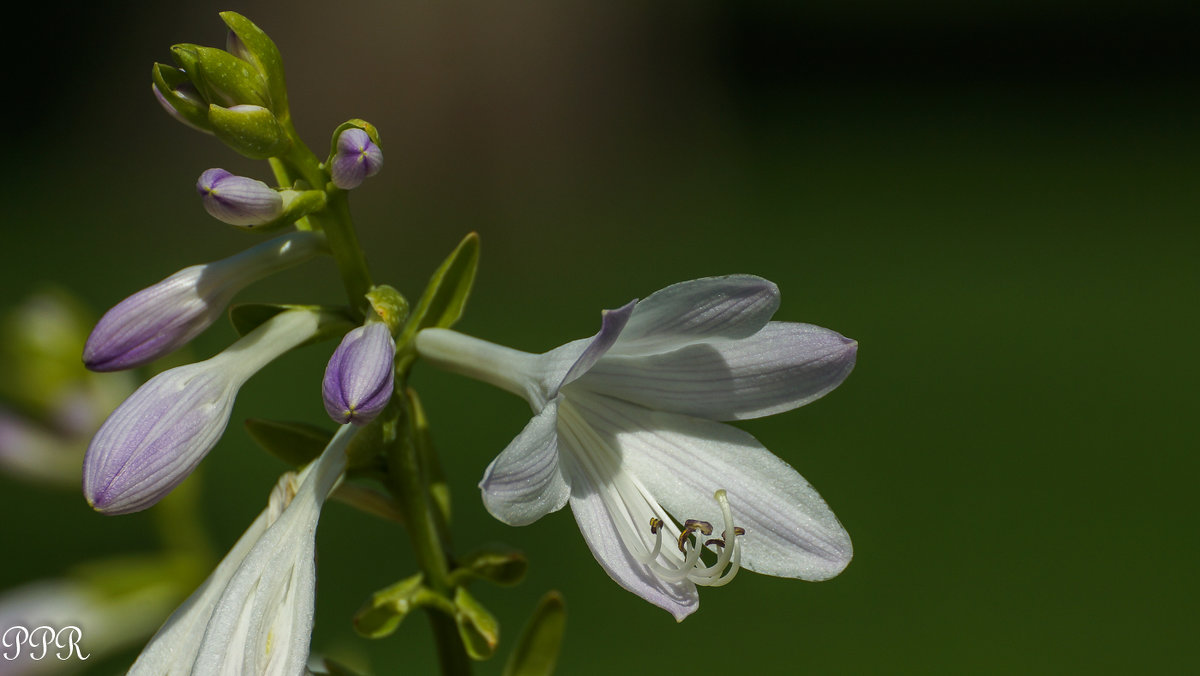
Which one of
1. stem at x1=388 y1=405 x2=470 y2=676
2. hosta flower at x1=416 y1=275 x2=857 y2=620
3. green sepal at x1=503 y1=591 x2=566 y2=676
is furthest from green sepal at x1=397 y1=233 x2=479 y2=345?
green sepal at x1=503 y1=591 x2=566 y2=676

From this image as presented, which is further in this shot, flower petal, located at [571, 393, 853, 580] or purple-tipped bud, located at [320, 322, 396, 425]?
flower petal, located at [571, 393, 853, 580]

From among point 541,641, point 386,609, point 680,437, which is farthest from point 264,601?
point 680,437

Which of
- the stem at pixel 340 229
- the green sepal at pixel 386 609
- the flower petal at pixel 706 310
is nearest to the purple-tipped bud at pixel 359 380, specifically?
the stem at pixel 340 229

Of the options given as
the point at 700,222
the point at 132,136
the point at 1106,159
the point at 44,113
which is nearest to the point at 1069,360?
the point at 700,222

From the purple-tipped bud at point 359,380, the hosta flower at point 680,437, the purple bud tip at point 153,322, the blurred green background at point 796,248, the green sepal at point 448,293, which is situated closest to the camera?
the purple-tipped bud at point 359,380

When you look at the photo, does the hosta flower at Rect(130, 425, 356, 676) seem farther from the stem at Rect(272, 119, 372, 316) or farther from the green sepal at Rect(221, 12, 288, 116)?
the green sepal at Rect(221, 12, 288, 116)

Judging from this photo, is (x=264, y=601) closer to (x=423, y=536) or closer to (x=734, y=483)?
(x=423, y=536)

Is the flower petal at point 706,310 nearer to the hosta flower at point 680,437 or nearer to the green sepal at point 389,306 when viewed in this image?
the hosta flower at point 680,437
